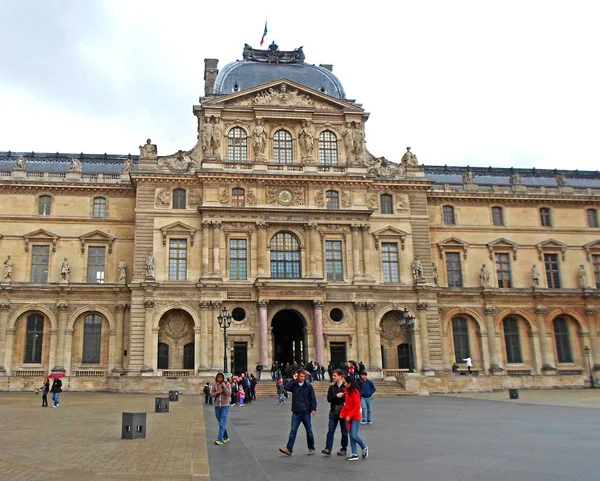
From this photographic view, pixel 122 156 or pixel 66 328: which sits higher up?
pixel 122 156

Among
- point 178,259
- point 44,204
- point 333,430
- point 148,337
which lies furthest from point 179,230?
point 333,430

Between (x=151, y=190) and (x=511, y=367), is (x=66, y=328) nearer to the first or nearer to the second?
(x=151, y=190)

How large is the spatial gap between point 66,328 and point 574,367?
43.3 meters

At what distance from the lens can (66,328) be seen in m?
47.0

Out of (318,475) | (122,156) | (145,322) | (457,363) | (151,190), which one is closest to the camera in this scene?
(318,475)

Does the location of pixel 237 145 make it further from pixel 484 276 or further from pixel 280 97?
pixel 484 276

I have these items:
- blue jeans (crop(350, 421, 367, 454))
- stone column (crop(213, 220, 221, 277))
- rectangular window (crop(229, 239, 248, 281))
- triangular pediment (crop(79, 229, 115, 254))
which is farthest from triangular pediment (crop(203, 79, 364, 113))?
blue jeans (crop(350, 421, 367, 454))

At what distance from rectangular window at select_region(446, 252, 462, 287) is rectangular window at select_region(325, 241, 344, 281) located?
11.2 metres

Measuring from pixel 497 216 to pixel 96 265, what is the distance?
118 feet

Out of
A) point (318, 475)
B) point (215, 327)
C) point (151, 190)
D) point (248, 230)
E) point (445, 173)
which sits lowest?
point (318, 475)

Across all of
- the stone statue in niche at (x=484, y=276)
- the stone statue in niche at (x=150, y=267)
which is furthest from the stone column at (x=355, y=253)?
the stone statue in niche at (x=150, y=267)

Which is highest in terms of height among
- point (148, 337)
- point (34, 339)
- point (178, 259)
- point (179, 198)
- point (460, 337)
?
point (179, 198)

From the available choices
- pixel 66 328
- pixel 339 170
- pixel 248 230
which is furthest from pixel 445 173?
pixel 66 328

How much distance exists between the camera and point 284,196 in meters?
48.5
